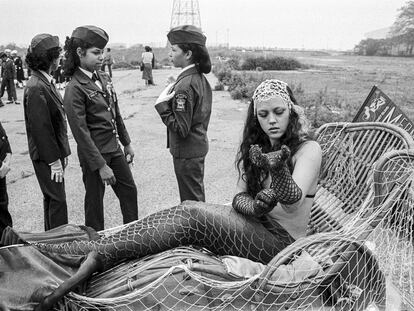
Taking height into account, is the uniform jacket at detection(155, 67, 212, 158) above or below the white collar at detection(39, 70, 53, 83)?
below

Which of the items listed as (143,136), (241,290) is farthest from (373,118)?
(143,136)

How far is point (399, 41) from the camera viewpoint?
63938mm

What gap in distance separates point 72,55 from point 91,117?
0.51 metres

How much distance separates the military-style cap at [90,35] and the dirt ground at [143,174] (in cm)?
195

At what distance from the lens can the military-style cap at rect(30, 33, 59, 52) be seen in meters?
3.46

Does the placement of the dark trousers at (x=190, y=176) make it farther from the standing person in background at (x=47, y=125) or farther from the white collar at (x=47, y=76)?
the white collar at (x=47, y=76)

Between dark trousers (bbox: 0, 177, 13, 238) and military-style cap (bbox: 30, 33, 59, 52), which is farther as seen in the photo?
dark trousers (bbox: 0, 177, 13, 238)

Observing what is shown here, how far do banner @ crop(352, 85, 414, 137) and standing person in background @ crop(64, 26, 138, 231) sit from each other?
2079mm

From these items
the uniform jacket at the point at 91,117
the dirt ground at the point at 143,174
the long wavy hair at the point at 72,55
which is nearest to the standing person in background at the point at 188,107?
the uniform jacket at the point at 91,117

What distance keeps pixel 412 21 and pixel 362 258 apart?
252ft

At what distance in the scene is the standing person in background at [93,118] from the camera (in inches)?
131

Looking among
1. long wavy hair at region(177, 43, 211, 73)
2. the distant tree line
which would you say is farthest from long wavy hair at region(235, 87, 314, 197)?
the distant tree line

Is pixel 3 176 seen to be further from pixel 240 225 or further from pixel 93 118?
pixel 240 225

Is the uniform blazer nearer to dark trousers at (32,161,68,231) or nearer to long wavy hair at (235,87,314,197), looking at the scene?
dark trousers at (32,161,68,231)
